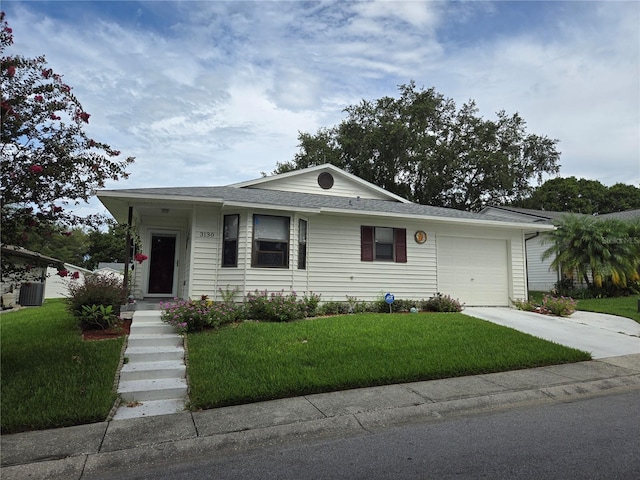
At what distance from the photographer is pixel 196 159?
18.5 meters

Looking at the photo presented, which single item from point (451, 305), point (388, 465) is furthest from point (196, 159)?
point (388, 465)

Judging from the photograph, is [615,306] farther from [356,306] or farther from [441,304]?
[356,306]

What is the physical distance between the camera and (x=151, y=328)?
24.8 ft

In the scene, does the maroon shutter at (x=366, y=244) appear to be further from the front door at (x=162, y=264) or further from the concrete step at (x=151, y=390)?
the concrete step at (x=151, y=390)

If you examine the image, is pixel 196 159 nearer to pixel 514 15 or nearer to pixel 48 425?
pixel 514 15

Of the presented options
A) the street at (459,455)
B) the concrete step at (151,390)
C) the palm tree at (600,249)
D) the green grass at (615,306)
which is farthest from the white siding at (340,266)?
the street at (459,455)

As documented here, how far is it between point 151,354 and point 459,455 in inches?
187

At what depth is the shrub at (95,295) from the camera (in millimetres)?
7914

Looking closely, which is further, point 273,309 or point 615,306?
point 615,306

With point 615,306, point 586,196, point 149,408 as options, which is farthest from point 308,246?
point 586,196

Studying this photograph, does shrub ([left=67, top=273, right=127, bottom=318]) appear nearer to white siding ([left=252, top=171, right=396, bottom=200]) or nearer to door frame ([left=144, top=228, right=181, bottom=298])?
door frame ([left=144, top=228, right=181, bottom=298])

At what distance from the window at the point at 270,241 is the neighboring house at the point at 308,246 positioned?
0.03 m

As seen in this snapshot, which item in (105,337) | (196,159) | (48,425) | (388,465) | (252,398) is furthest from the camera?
(196,159)

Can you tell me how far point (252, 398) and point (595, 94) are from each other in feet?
48.9
